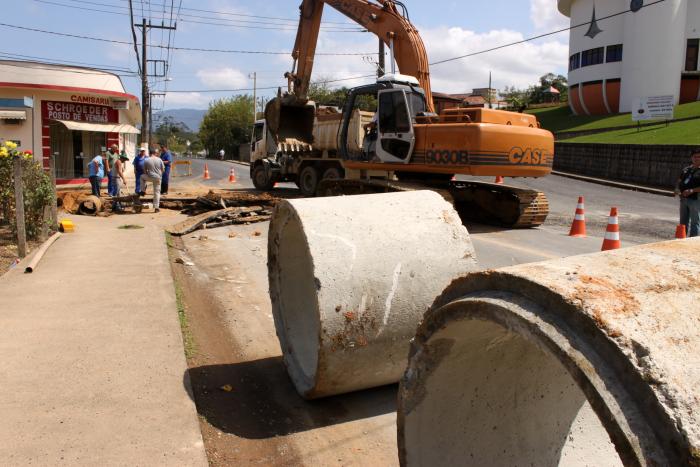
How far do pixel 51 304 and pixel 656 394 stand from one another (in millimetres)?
5883

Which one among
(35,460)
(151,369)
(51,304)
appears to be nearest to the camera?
(35,460)

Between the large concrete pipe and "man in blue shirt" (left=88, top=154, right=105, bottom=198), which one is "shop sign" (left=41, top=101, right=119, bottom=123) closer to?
"man in blue shirt" (left=88, top=154, right=105, bottom=198)

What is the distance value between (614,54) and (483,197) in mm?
35245

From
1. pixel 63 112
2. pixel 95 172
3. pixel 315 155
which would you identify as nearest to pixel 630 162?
pixel 315 155

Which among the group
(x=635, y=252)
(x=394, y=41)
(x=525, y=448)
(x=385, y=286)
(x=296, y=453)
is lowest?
(x=296, y=453)

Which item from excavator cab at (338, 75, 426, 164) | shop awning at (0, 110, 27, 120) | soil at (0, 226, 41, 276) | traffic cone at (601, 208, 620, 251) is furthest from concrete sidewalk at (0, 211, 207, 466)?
shop awning at (0, 110, 27, 120)

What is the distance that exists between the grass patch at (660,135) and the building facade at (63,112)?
23.9 m

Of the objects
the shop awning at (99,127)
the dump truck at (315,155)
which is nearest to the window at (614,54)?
the dump truck at (315,155)

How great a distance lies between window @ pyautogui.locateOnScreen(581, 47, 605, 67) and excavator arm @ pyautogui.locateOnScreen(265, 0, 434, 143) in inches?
1315

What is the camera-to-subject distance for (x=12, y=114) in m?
22.9

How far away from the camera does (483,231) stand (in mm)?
11602

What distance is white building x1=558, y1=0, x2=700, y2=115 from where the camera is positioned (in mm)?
37312

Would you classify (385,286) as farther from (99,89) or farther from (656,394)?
(99,89)

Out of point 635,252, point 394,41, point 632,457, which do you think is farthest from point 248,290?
point 394,41
